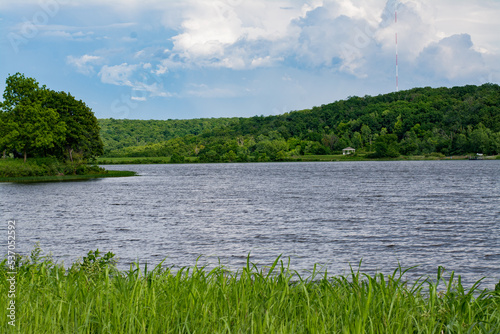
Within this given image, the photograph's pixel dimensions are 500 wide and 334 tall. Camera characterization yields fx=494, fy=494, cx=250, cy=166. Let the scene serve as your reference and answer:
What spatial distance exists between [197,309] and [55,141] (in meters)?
84.6

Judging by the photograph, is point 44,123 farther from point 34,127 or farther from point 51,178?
point 51,178

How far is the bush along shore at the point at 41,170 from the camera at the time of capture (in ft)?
271

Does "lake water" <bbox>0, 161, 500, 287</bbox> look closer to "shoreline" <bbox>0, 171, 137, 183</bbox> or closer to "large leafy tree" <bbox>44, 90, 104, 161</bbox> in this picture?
"shoreline" <bbox>0, 171, 137, 183</bbox>

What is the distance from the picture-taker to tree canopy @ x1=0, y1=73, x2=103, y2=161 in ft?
268

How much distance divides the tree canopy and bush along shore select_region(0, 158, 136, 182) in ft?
7.18

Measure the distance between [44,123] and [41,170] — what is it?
9.22m

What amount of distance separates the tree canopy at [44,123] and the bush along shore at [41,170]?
2.19m

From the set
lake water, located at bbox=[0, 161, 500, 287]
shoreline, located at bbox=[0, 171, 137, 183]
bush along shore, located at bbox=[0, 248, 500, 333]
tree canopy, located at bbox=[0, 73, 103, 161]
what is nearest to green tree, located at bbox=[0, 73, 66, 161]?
tree canopy, located at bbox=[0, 73, 103, 161]

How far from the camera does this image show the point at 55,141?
84438 mm

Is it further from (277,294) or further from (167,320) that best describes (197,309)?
(277,294)

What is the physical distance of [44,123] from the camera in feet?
267

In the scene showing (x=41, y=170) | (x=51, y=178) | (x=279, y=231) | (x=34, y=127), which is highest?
(x=34, y=127)

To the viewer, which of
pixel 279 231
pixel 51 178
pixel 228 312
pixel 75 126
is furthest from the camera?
pixel 75 126

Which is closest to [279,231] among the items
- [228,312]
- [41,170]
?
[228,312]
